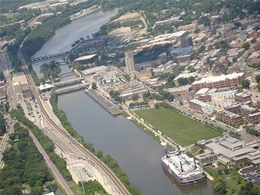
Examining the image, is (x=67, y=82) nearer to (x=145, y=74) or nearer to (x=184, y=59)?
(x=145, y=74)

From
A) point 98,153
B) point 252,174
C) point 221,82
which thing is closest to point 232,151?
point 252,174

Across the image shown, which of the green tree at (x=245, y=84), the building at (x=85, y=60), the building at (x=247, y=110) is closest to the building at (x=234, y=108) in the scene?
the building at (x=247, y=110)

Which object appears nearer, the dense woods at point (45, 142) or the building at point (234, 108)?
the dense woods at point (45, 142)

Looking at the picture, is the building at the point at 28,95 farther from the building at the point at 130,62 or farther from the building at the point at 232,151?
the building at the point at 232,151

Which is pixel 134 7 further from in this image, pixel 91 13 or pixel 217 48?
pixel 217 48

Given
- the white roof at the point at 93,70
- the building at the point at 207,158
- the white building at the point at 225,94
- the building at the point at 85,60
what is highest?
the building at the point at 207,158

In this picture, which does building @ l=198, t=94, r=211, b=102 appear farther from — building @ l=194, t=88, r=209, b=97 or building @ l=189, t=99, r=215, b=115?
building @ l=194, t=88, r=209, b=97
